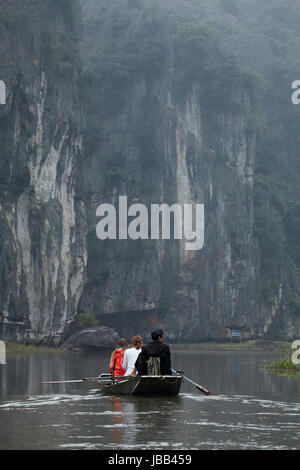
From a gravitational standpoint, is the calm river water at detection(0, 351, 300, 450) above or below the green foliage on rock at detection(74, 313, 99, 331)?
below

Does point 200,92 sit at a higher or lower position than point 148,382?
higher

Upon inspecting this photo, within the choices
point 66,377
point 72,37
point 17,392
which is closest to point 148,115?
point 72,37

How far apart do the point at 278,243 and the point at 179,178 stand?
45.1 ft

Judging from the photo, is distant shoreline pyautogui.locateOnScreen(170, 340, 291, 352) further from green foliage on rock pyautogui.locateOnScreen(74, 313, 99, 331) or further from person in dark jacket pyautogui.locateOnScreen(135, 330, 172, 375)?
person in dark jacket pyautogui.locateOnScreen(135, 330, 172, 375)

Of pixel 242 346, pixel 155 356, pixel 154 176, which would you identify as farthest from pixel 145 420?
pixel 154 176

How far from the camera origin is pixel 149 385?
18203 mm

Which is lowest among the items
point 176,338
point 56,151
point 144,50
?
point 176,338

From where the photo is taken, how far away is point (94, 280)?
76500 millimetres

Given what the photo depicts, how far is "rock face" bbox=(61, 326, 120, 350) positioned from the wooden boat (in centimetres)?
4168

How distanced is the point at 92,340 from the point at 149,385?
140ft

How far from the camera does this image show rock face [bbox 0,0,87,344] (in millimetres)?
56562

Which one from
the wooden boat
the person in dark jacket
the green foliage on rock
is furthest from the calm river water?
the green foliage on rock
